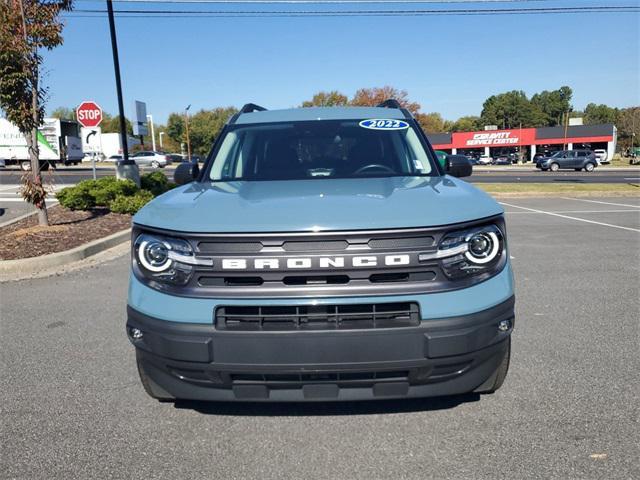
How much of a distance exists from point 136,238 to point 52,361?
1940 mm

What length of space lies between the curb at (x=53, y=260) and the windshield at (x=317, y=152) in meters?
4.47

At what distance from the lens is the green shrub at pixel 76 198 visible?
453 inches

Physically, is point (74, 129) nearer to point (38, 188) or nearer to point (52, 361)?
point (38, 188)

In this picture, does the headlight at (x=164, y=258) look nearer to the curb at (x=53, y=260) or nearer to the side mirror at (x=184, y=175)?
the side mirror at (x=184, y=175)

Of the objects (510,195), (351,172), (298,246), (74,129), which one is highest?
(74,129)

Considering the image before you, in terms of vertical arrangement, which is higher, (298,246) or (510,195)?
(298,246)

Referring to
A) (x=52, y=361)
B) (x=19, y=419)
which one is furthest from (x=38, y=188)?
(x=19, y=419)

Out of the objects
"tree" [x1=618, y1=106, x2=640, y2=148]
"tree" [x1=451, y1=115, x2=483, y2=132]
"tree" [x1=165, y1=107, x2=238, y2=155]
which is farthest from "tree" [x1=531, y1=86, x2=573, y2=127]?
"tree" [x1=165, y1=107, x2=238, y2=155]

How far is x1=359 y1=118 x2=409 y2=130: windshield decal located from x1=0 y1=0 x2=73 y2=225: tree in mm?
7064

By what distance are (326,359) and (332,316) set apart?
197 millimetres

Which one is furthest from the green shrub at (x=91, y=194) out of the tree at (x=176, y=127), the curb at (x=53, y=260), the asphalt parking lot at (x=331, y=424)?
the tree at (x=176, y=127)

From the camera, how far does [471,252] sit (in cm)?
256

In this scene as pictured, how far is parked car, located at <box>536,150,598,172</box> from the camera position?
43719 mm

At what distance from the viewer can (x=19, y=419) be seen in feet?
10.3
